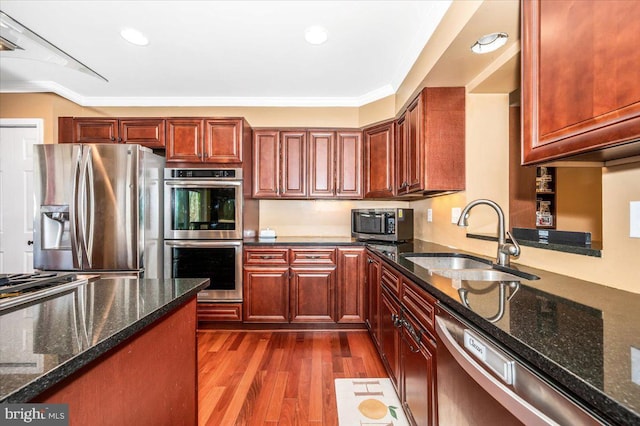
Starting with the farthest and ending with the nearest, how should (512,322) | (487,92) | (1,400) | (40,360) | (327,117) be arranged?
(327,117), (487,92), (512,322), (40,360), (1,400)

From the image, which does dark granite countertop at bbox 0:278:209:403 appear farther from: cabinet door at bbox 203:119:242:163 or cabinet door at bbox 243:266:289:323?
cabinet door at bbox 203:119:242:163

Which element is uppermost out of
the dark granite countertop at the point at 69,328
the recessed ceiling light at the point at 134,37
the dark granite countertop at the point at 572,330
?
the recessed ceiling light at the point at 134,37

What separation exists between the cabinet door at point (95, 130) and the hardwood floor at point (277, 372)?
89.9 inches

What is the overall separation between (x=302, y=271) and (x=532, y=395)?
2.47 metres

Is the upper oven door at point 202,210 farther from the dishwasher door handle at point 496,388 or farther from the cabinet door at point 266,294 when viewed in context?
the dishwasher door handle at point 496,388

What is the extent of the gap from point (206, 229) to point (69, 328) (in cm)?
235

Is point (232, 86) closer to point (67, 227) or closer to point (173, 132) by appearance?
point (173, 132)

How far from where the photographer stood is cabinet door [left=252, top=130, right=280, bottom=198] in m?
3.35

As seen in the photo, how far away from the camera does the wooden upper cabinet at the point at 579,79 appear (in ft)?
2.48

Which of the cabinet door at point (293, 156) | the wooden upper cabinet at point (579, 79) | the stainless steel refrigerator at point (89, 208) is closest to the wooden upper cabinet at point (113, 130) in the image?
the stainless steel refrigerator at point (89, 208)

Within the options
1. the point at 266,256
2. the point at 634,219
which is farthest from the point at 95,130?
the point at 634,219

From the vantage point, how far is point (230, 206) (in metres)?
3.04

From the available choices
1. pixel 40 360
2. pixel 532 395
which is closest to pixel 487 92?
pixel 532 395

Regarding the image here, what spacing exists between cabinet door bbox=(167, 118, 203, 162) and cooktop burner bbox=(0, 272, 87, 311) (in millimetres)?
2108
